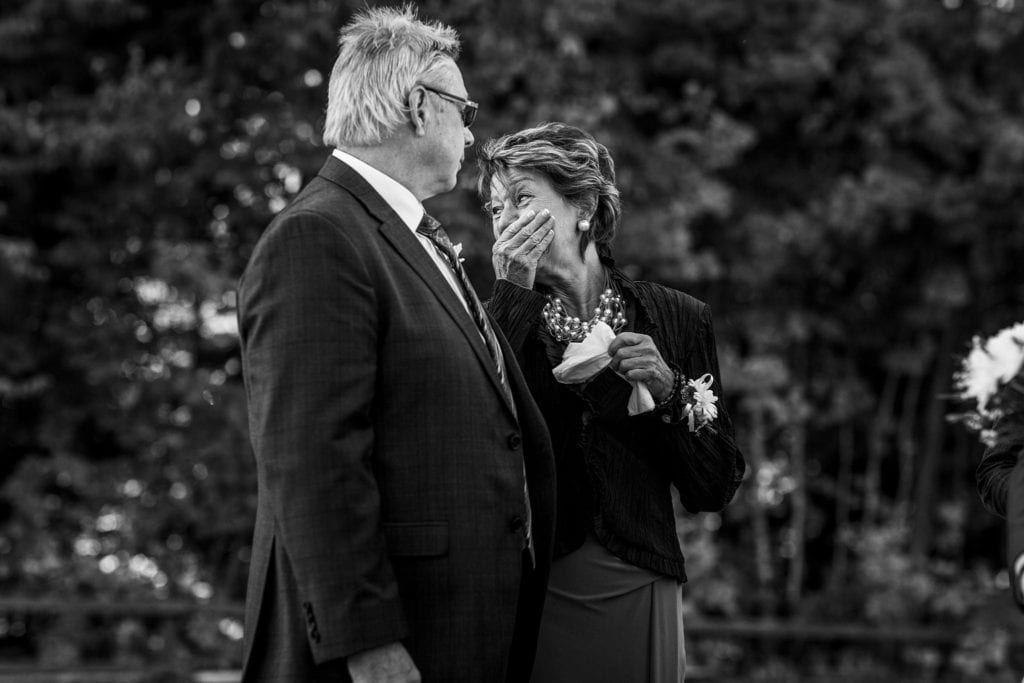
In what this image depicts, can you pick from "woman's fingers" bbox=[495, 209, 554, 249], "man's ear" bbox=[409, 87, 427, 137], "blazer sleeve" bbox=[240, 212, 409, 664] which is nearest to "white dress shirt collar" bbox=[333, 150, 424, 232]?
"man's ear" bbox=[409, 87, 427, 137]

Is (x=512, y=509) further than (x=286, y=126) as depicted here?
No

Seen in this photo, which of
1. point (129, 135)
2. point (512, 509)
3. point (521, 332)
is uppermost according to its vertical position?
point (129, 135)

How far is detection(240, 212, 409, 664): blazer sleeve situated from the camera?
6.82 feet

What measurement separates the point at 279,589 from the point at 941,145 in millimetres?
7423

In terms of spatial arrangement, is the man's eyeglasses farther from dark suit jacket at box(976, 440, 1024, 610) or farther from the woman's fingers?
dark suit jacket at box(976, 440, 1024, 610)

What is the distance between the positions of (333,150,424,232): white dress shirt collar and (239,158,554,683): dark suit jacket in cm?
3

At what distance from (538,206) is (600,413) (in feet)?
1.71

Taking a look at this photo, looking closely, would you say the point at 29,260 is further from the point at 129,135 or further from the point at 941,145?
the point at 941,145

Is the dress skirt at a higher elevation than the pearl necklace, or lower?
lower

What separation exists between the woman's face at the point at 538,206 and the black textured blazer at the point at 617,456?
4.8 inches

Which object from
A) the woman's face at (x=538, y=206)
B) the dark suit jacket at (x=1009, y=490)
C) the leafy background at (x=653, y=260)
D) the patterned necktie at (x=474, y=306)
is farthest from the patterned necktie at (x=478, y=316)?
the leafy background at (x=653, y=260)

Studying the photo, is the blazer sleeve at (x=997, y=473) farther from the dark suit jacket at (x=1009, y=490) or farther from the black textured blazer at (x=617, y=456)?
the black textured blazer at (x=617, y=456)

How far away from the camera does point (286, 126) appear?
7.50 meters

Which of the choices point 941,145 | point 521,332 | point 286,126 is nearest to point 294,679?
point 521,332
